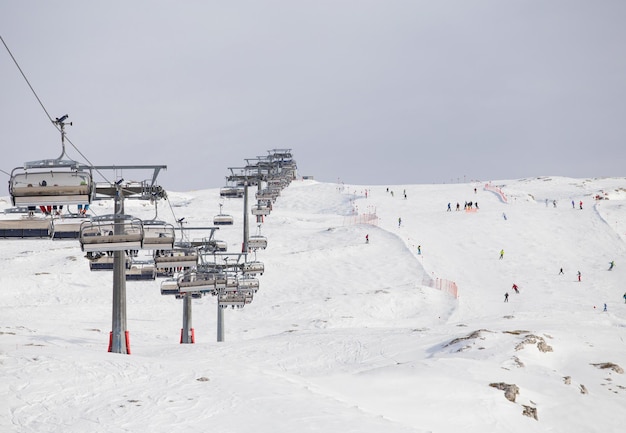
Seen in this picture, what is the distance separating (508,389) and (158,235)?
10.5 metres

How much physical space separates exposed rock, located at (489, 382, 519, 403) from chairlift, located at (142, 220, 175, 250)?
32.4 ft

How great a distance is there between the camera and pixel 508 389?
17.1 metres

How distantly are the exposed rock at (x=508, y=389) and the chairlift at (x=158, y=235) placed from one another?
986 cm

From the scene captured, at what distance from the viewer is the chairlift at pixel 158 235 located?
16781mm

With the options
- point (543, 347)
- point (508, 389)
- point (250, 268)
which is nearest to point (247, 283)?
point (250, 268)

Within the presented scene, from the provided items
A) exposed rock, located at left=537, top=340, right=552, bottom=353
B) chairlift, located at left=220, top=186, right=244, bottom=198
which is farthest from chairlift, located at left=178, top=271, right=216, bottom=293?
exposed rock, located at left=537, top=340, right=552, bottom=353

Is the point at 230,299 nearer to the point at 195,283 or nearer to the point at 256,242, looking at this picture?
the point at 256,242

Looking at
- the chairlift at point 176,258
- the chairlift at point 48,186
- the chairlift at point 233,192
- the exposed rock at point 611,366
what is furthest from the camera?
the chairlift at point 233,192

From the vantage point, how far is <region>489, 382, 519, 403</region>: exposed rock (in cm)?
1680

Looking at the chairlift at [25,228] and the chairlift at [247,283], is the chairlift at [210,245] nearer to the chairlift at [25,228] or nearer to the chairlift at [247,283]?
the chairlift at [247,283]

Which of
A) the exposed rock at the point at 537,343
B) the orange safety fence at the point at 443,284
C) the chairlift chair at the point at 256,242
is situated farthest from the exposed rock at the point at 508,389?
the orange safety fence at the point at 443,284

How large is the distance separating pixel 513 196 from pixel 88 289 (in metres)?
65.0

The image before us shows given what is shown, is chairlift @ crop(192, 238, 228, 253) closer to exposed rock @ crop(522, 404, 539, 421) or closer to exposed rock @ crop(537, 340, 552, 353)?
exposed rock @ crop(537, 340, 552, 353)

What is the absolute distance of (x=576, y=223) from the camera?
217 feet
